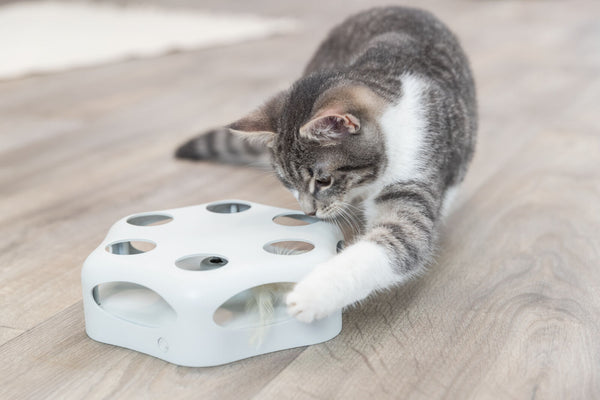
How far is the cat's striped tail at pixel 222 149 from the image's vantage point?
7.17 ft

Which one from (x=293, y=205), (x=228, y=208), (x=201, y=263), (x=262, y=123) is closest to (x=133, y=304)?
(x=201, y=263)

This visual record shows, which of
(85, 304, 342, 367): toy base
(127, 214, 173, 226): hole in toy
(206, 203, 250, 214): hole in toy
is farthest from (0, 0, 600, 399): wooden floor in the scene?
(206, 203, 250, 214): hole in toy

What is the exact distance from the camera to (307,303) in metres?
1.18

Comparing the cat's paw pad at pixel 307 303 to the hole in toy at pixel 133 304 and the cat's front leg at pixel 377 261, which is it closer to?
the cat's front leg at pixel 377 261

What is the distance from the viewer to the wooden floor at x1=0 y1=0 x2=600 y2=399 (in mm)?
1167

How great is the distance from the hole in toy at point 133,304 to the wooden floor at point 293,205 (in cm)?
6

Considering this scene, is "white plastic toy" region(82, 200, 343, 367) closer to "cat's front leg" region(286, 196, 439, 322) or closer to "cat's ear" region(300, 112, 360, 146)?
"cat's front leg" region(286, 196, 439, 322)

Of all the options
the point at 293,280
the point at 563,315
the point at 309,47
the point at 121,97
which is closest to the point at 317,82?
the point at 293,280

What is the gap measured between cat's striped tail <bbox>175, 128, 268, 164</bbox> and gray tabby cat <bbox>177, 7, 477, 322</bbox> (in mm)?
542

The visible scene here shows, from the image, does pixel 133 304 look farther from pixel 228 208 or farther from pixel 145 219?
pixel 228 208

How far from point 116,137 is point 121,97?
550 mm

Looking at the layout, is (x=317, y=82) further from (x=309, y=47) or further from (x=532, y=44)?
(x=532, y=44)

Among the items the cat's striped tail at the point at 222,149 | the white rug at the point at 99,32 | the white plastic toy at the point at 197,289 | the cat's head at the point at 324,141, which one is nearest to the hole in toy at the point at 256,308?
the white plastic toy at the point at 197,289

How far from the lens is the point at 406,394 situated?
112 centimetres
